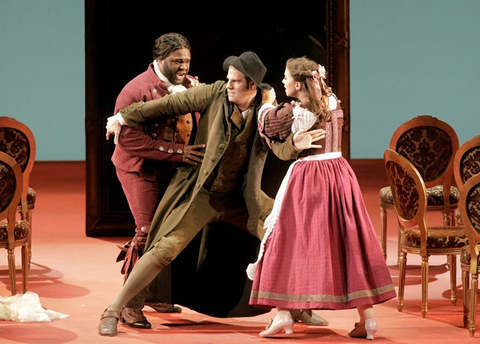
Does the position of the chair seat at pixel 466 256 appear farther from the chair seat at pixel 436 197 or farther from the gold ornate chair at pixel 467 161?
the chair seat at pixel 436 197

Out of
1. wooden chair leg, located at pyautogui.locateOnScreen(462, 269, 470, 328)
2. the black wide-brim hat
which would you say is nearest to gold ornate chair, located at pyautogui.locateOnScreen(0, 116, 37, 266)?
the black wide-brim hat

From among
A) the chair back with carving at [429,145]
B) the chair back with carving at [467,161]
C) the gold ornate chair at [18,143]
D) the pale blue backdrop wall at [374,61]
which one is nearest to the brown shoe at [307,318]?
the chair back with carving at [467,161]

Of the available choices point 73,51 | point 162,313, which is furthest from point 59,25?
point 162,313

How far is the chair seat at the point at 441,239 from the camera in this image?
18.0 ft

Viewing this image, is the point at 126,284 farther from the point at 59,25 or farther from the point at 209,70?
the point at 59,25

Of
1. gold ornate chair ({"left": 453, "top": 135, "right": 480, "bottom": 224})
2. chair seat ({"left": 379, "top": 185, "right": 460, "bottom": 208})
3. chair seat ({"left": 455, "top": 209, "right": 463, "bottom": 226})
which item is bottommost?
chair seat ({"left": 455, "top": 209, "right": 463, "bottom": 226})

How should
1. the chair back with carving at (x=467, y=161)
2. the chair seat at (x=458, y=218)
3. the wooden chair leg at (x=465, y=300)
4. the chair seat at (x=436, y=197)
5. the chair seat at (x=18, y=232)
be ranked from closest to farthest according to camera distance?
the wooden chair leg at (x=465, y=300)
the chair seat at (x=18, y=232)
the chair back with carving at (x=467, y=161)
the chair seat at (x=458, y=218)
the chair seat at (x=436, y=197)

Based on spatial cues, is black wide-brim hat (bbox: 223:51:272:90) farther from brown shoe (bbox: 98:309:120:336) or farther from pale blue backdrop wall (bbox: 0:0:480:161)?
pale blue backdrop wall (bbox: 0:0:480:161)

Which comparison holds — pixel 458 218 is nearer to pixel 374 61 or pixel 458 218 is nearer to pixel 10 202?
pixel 10 202

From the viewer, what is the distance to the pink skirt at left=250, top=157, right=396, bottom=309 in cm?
468

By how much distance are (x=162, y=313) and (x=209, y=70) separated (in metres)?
2.88

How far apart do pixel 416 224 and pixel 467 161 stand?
698 millimetres

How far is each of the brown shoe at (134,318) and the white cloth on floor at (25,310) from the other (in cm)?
39

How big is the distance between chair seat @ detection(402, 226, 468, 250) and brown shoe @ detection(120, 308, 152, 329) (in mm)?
1509
